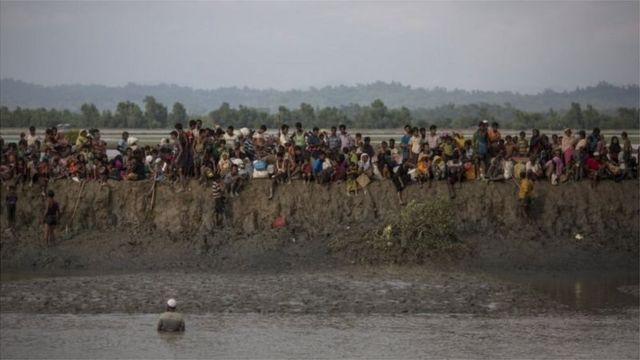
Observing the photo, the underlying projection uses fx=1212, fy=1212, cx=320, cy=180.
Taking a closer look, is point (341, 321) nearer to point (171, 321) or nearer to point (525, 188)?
point (171, 321)

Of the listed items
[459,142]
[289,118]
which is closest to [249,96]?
[289,118]

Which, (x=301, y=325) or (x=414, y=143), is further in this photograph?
(x=414, y=143)

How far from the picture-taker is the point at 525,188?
26797 millimetres

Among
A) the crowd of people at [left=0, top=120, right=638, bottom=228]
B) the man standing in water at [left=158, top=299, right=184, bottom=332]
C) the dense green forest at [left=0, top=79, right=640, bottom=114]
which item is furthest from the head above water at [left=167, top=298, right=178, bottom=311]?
the dense green forest at [left=0, top=79, right=640, bottom=114]

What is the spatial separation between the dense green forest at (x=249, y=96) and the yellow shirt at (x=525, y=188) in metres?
100

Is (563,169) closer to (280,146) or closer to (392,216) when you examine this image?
(392,216)

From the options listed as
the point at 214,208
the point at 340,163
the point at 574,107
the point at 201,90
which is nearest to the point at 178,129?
the point at 214,208

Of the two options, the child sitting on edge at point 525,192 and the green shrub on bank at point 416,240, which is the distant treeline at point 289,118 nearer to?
the child sitting on edge at point 525,192

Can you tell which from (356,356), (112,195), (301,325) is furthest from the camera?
(112,195)

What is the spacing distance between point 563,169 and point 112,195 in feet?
33.8

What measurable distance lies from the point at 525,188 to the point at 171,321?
9653 millimetres

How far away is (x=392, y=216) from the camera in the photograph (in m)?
26.5

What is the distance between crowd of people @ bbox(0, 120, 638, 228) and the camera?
27.3 meters

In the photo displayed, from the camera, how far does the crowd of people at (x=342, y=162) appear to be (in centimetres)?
2731
